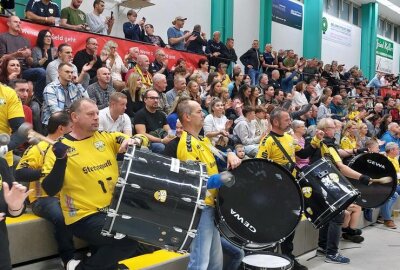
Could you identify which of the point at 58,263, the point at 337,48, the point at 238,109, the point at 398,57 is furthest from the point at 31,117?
the point at 398,57

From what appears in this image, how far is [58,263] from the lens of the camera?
3436 millimetres

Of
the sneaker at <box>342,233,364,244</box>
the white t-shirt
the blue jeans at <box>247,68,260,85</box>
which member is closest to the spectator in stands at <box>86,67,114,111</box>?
the white t-shirt

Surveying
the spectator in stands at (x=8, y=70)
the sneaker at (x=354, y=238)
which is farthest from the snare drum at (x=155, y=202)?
the sneaker at (x=354, y=238)

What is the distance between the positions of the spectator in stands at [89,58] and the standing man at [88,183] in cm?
417

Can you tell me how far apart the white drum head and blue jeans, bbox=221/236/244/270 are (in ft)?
0.56

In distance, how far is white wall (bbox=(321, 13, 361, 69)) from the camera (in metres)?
20.7

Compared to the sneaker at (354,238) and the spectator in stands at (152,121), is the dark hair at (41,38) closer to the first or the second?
the spectator in stands at (152,121)

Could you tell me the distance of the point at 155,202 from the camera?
2559 mm

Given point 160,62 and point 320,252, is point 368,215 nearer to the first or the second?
point 320,252

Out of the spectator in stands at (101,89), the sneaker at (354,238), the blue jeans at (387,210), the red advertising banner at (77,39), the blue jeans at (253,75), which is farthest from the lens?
the blue jeans at (253,75)

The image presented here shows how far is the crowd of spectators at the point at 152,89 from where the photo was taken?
5.30 metres

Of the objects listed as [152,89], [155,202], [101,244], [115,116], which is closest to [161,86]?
[152,89]

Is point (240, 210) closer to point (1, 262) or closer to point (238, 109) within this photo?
point (1, 262)

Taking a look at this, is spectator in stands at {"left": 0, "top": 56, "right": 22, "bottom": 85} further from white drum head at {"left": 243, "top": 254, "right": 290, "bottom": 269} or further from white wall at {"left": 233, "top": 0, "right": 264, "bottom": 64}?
white wall at {"left": 233, "top": 0, "right": 264, "bottom": 64}
